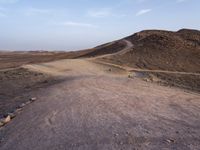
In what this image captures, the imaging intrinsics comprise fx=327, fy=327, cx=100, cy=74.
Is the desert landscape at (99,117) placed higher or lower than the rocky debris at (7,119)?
higher

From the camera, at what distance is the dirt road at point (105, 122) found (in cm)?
712

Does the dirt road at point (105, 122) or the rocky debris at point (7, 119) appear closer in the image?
the dirt road at point (105, 122)

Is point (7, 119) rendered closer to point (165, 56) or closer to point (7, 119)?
point (7, 119)

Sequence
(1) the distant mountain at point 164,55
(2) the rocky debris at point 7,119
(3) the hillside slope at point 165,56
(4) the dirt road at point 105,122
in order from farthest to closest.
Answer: (1) the distant mountain at point 164,55 < (3) the hillside slope at point 165,56 < (2) the rocky debris at point 7,119 < (4) the dirt road at point 105,122

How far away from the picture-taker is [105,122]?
27.8 feet

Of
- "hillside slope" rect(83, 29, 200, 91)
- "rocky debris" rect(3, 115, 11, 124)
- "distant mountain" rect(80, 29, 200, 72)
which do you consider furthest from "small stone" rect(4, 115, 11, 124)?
"distant mountain" rect(80, 29, 200, 72)

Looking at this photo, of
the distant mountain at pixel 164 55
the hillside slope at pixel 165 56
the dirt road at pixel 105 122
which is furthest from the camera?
the distant mountain at pixel 164 55

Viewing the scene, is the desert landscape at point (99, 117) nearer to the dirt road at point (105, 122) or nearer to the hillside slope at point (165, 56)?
the dirt road at point (105, 122)

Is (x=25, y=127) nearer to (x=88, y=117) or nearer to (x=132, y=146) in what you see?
(x=88, y=117)

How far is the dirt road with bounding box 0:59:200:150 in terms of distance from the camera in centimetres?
712

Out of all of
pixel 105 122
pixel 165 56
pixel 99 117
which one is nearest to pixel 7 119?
pixel 99 117

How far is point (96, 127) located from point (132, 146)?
62.1 inches

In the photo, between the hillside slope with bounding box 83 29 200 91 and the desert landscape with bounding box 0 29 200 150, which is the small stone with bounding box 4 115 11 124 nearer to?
the desert landscape with bounding box 0 29 200 150

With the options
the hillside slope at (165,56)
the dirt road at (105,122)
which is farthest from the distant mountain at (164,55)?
the dirt road at (105,122)
